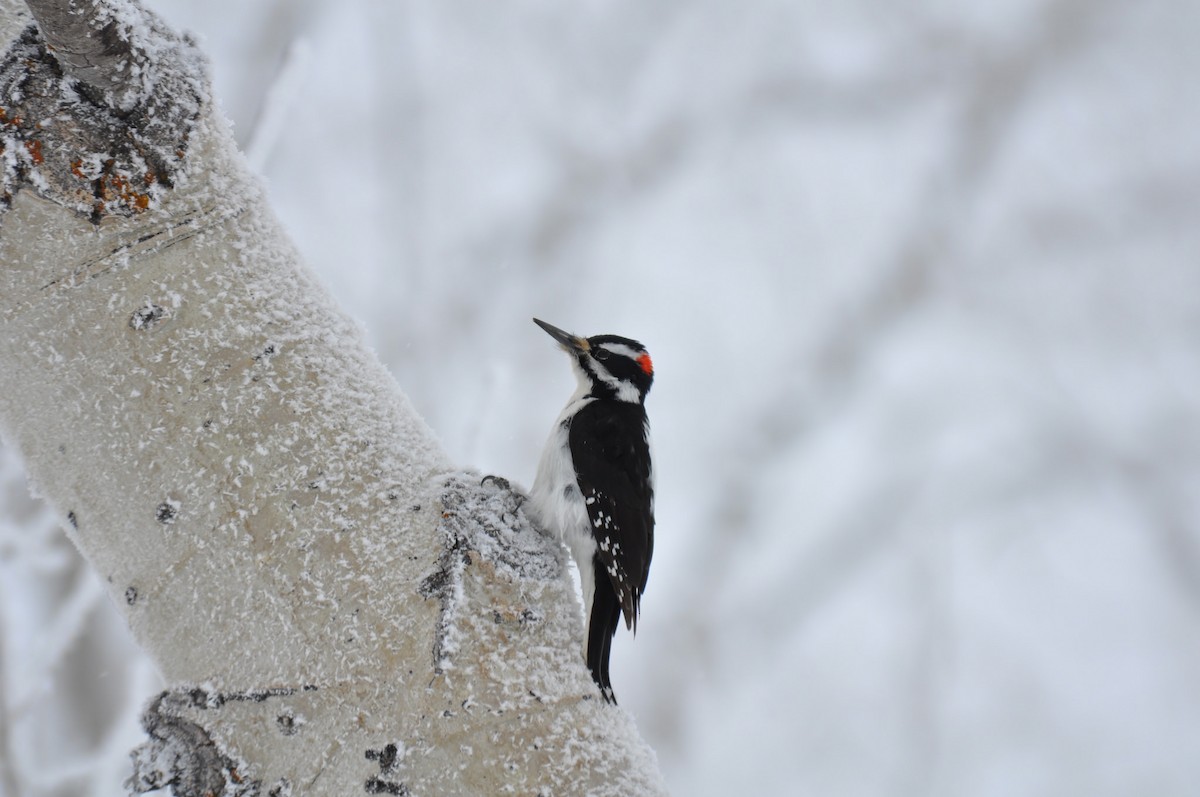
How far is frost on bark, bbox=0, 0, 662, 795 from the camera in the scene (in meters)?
0.94

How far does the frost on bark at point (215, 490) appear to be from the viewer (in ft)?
3.07

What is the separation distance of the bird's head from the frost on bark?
1913mm

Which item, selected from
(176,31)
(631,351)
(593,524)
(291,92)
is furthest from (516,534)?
(291,92)

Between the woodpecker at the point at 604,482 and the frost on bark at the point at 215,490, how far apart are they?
2.51 ft

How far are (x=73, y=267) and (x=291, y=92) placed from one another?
7.88 ft

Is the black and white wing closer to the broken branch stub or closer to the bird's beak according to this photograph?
the bird's beak

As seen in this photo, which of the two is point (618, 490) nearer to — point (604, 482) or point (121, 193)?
point (604, 482)

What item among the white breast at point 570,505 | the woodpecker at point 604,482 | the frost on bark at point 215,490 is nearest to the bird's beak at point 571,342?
the woodpecker at point 604,482

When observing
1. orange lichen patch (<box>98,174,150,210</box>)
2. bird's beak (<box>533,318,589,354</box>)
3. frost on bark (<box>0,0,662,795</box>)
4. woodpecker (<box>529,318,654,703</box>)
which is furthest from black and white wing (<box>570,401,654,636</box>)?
orange lichen patch (<box>98,174,150,210</box>)

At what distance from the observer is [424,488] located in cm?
110

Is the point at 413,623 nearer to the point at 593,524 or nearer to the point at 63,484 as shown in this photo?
the point at 63,484

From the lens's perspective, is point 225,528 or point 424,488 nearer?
point 225,528

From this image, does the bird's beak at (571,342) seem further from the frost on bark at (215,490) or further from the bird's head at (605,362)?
the frost on bark at (215,490)

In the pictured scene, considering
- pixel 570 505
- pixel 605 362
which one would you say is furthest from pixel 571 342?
pixel 570 505
